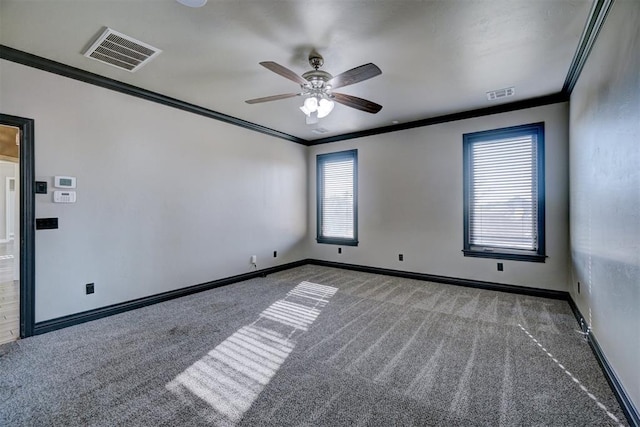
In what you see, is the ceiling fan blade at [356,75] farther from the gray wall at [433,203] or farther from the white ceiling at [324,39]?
the gray wall at [433,203]

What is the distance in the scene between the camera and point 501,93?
3.80 meters

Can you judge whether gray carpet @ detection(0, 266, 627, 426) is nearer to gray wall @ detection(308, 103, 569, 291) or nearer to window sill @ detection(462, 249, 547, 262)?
window sill @ detection(462, 249, 547, 262)

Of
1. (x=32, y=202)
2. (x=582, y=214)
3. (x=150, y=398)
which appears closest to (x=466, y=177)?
(x=582, y=214)

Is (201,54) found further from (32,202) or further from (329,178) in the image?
(329,178)

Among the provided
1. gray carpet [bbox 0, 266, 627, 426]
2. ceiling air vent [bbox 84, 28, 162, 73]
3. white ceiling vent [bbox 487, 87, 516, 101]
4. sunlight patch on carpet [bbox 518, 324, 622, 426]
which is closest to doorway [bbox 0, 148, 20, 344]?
gray carpet [bbox 0, 266, 627, 426]

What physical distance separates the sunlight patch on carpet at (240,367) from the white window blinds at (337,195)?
274cm

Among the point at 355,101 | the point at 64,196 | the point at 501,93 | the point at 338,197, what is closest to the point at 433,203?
the point at 501,93

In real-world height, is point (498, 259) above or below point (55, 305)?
above

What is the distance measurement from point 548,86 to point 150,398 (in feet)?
17.3

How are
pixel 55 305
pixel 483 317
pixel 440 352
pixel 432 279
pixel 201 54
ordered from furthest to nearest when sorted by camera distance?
pixel 432 279, pixel 483 317, pixel 55 305, pixel 201 54, pixel 440 352

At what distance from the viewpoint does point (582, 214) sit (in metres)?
3.01

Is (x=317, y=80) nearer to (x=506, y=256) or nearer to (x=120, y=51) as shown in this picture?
(x=120, y=51)

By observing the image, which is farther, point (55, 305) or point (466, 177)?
point (466, 177)

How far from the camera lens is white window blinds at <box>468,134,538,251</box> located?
416cm
